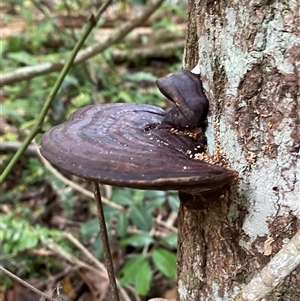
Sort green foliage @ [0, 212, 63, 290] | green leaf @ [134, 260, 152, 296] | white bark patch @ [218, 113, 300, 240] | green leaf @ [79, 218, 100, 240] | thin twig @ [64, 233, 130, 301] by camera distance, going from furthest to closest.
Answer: green foliage @ [0, 212, 63, 290], green leaf @ [79, 218, 100, 240], thin twig @ [64, 233, 130, 301], green leaf @ [134, 260, 152, 296], white bark patch @ [218, 113, 300, 240]

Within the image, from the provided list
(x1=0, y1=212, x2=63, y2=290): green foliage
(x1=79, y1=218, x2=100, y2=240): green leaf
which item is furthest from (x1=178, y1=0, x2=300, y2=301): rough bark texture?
(x1=0, y1=212, x2=63, y2=290): green foliage

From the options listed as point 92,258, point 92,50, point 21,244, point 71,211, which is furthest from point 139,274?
point 92,50

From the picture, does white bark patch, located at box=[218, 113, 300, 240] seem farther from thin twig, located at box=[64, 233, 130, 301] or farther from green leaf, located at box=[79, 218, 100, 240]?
green leaf, located at box=[79, 218, 100, 240]

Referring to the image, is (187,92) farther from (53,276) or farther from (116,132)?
(53,276)

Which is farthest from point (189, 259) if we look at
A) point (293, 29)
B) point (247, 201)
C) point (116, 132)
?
point (293, 29)

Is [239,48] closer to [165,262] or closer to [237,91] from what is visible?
[237,91]

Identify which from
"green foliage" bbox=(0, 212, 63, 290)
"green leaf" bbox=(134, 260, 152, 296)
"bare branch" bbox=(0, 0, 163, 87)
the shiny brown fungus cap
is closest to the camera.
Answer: the shiny brown fungus cap

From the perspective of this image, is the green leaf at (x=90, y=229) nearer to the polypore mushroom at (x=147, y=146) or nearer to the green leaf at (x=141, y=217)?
the green leaf at (x=141, y=217)
